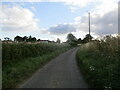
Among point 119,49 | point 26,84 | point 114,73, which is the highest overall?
point 119,49

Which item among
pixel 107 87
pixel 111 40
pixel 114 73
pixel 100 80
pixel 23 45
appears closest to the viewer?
pixel 107 87

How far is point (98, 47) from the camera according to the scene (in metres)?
19.5

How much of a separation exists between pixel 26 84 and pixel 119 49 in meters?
6.71

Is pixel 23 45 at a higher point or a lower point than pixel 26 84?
higher

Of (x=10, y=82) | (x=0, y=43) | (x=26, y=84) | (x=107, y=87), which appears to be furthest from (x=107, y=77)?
(x=0, y=43)

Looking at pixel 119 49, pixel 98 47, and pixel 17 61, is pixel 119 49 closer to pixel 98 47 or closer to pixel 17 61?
pixel 98 47

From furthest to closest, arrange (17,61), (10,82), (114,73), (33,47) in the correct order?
(33,47)
(17,61)
(10,82)
(114,73)

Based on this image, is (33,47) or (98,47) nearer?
(98,47)

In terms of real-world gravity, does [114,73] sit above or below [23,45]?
below

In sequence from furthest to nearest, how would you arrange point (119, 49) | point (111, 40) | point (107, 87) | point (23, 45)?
point (23, 45)
point (111, 40)
point (119, 49)
point (107, 87)

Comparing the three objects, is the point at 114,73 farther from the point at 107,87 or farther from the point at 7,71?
the point at 7,71

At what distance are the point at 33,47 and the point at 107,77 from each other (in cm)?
1486

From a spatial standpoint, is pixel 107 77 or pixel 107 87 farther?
pixel 107 77

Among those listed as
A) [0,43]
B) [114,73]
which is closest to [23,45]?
[0,43]
